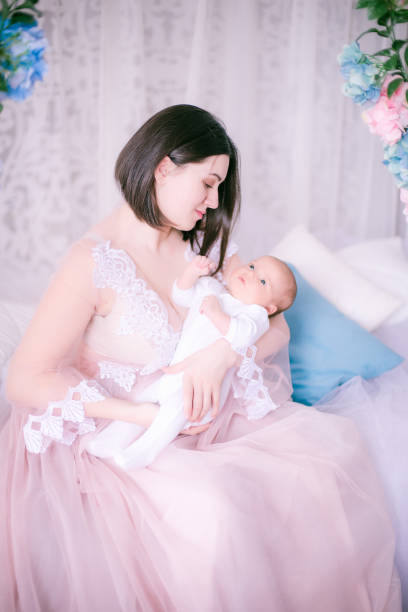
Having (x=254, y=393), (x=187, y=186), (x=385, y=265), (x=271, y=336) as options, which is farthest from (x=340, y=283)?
(x=187, y=186)

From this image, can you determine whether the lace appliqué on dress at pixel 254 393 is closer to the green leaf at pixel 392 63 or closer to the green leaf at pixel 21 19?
the green leaf at pixel 392 63

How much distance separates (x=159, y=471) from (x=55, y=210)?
1.41 m

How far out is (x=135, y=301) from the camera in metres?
1.42

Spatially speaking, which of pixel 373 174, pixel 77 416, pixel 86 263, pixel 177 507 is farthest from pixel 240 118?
pixel 177 507

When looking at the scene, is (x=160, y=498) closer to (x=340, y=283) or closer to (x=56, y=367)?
(x=56, y=367)

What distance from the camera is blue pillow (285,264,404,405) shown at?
6.18 feet

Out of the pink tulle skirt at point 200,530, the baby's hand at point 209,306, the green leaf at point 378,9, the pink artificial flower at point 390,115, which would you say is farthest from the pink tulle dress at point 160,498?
the green leaf at point 378,9

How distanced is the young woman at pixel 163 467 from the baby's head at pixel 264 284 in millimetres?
141

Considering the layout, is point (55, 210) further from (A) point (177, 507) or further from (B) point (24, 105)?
(A) point (177, 507)

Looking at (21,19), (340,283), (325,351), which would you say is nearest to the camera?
(21,19)

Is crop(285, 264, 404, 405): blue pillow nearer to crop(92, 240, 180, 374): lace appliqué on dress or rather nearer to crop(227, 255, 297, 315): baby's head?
crop(227, 255, 297, 315): baby's head

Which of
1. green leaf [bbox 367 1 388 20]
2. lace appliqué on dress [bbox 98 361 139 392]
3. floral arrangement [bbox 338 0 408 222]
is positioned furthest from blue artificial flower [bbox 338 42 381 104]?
lace appliqué on dress [bbox 98 361 139 392]

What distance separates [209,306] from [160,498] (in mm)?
504

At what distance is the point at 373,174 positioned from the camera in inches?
122
